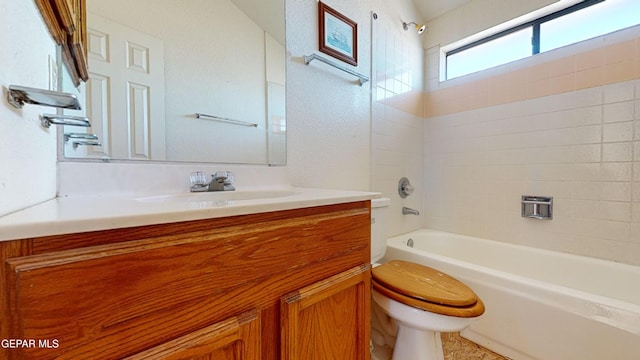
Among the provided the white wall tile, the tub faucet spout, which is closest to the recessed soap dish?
the white wall tile

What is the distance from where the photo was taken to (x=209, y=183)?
3.21 feet

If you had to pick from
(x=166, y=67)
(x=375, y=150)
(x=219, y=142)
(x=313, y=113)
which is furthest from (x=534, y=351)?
(x=166, y=67)

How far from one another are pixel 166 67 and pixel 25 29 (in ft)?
1.59

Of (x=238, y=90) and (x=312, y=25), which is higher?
(x=312, y=25)

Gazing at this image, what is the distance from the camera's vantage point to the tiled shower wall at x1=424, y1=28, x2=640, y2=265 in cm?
143

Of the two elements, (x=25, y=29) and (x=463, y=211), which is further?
(x=463, y=211)

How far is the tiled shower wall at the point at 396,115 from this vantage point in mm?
1755

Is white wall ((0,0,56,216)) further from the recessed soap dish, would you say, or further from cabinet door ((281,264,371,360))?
the recessed soap dish

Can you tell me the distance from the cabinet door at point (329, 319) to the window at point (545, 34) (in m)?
1.97

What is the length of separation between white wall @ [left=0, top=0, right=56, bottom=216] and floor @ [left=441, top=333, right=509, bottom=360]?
66.3 inches

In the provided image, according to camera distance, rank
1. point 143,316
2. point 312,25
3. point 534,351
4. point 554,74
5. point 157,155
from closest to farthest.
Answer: point 143,316
point 157,155
point 534,351
point 312,25
point 554,74

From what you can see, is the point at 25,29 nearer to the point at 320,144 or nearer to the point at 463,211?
the point at 320,144

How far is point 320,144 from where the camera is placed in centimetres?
140

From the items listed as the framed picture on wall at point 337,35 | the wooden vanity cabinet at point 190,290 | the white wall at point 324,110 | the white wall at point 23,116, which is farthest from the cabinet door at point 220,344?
the framed picture on wall at point 337,35
